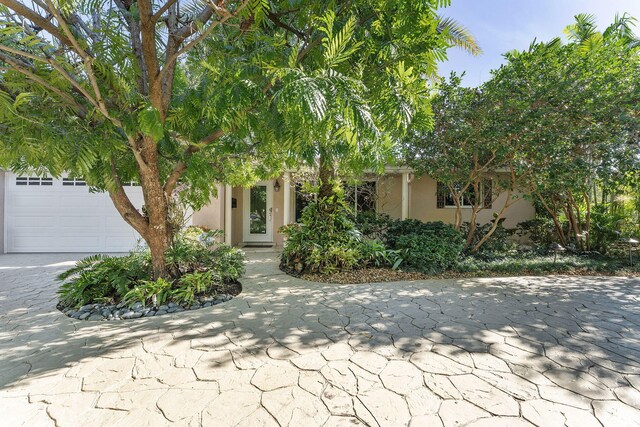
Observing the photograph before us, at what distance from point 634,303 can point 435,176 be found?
4.54 m

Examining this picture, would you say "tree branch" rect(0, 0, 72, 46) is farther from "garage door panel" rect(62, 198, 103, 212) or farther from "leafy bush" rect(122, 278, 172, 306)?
"garage door panel" rect(62, 198, 103, 212)

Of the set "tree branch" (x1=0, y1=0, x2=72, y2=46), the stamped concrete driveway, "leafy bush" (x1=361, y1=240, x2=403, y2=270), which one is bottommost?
the stamped concrete driveway

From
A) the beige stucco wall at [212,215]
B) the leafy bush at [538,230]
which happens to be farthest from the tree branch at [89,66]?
the leafy bush at [538,230]

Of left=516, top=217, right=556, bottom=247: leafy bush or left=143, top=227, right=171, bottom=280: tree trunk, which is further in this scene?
left=516, top=217, right=556, bottom=247: leafy bush

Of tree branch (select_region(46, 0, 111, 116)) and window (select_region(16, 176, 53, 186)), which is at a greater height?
tree branch (select_region(46, 0, 111, 116))

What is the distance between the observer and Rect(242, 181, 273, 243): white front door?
11.8 meters

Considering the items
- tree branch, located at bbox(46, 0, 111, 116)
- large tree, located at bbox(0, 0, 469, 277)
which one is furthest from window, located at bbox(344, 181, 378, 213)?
tree branch, located at bbox(46, 0, 111, 116)

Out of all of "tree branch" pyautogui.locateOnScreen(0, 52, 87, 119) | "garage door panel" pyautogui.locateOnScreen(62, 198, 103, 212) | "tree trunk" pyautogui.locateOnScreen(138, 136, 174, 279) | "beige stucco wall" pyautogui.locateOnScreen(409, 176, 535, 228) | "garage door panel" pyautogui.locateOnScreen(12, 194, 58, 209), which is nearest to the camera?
"tree branch" pyautogui.locateOnScreen(0, 52, 87, 119)

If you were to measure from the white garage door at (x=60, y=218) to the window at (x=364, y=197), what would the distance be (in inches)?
290

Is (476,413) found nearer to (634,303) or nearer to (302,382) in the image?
(302,382)

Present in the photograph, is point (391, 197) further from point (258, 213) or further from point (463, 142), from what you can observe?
point (258, 213)

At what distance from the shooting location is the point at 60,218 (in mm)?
9570

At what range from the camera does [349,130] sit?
230cm

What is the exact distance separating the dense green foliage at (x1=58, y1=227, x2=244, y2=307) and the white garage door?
479cm
